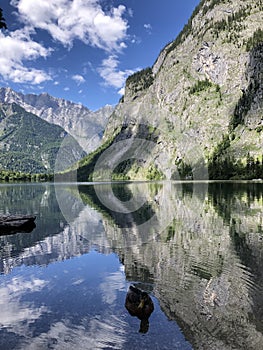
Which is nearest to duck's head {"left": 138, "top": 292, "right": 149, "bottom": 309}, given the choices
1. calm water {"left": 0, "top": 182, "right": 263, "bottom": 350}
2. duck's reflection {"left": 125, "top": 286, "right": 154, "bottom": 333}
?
duck's reflection {"left": 125, "top": 286, "right": 154, "bottom": 333}

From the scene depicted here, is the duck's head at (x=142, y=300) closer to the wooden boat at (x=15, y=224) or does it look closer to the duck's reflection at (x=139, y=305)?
the duck's reflection at (x=139, y=305)

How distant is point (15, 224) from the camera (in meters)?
49.2

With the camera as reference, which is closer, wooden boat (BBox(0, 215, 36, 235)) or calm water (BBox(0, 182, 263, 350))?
calm water (BBox(0, 182, 263, 350))

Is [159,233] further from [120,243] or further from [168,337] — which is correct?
[168,337]

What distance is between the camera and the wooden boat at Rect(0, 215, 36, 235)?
161 feet

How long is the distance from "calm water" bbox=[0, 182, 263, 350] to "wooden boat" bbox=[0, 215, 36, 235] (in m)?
3.52

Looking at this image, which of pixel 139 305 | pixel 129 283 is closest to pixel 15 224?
pixel 129 283

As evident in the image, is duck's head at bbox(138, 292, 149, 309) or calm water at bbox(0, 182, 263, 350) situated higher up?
duck's head at bbox(138, 292, 149, 309)

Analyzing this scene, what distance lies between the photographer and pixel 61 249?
36875 millimetres

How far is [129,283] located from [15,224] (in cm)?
3113

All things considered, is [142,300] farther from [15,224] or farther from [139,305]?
[15,224]

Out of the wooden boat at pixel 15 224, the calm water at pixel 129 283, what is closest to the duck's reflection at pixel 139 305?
the calm water at pixel 129 283

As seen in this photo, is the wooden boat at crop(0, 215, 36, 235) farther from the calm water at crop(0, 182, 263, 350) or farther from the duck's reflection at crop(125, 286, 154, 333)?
the duck's reflection at crop(125, 286, 154, 333)

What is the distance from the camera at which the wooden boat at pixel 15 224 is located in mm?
48969
